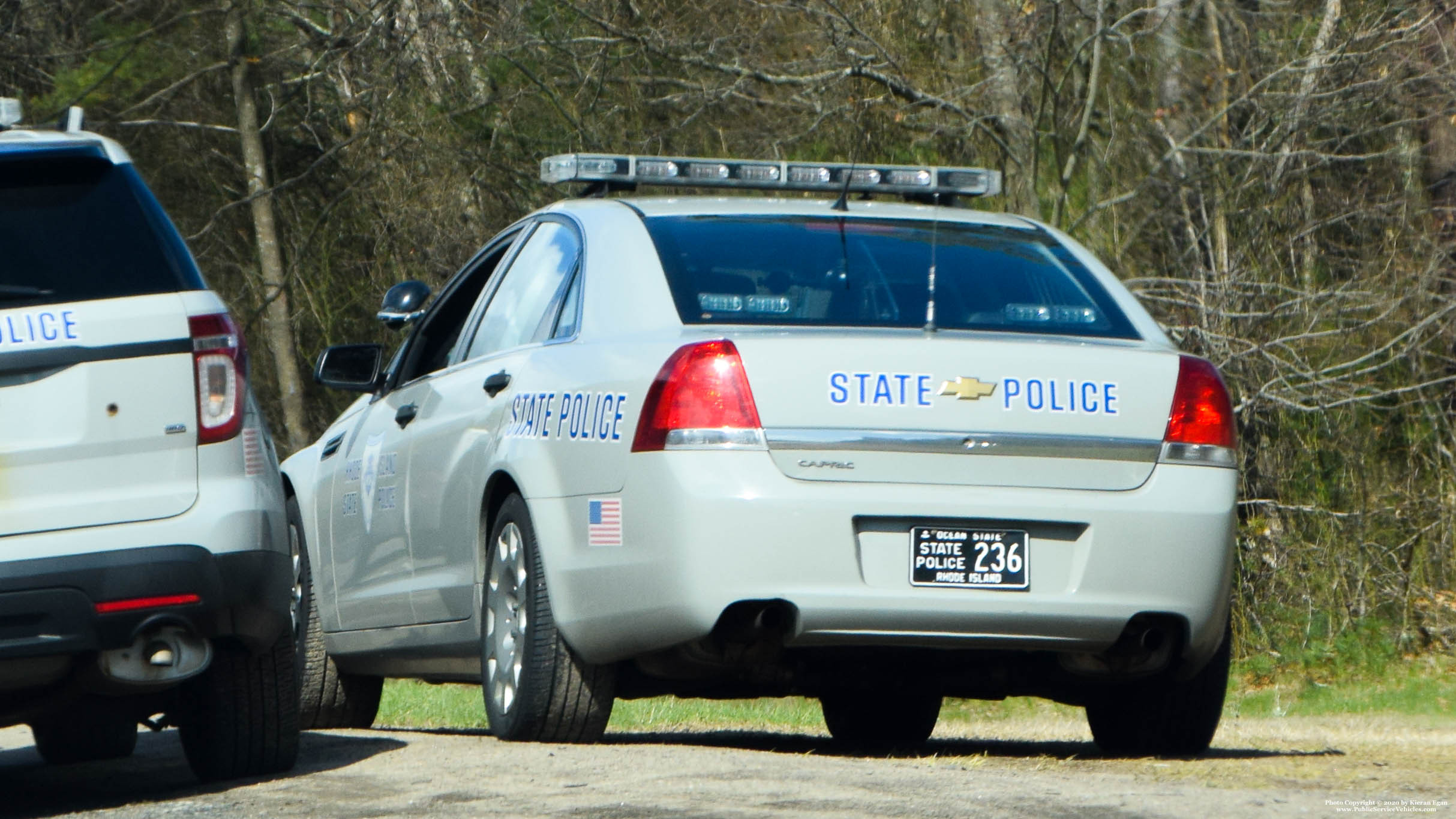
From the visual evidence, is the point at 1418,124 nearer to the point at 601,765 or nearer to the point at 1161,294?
the point at 1161,294

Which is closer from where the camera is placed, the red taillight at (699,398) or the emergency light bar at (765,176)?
the red taillight at (699,398)

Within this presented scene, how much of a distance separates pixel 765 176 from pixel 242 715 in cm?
229

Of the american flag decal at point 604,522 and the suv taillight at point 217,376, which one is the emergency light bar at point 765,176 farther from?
the suv taillight at point 217,376

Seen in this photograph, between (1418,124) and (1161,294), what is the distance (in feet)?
6.08

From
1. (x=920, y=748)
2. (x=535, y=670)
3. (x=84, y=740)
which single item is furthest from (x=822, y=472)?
(x=84, y=740)

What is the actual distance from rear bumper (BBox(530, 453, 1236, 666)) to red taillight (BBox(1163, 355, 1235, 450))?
0.26 feet

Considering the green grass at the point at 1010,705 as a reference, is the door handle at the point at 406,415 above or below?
above

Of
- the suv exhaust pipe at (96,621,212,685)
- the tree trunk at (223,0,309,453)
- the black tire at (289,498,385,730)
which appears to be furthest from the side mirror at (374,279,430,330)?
the tree trunk at (223,0,309,453)

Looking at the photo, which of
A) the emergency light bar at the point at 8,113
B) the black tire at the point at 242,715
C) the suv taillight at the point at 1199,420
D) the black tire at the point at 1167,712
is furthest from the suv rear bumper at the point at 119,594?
the black tire at the point at 1167,712

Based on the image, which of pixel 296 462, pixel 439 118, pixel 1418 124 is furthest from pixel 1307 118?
pixel 296 462

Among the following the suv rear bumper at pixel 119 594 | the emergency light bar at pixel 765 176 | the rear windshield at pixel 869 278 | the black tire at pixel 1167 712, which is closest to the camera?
the suv rear bumper at pixel 119 594

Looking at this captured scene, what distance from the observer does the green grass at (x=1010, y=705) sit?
9.24 m

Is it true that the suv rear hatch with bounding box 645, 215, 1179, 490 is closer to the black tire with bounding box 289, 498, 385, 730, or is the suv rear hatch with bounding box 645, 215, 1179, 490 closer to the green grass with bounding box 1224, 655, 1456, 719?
the black tire with bounding box 289, 498, 385, 730

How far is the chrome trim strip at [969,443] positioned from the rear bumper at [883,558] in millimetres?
76
